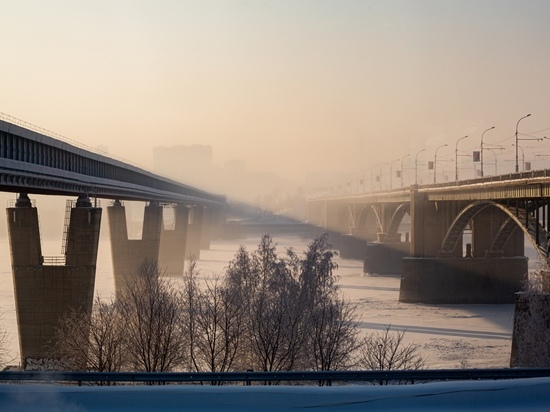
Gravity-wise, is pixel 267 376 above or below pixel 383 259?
below

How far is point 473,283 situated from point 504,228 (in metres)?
4.75

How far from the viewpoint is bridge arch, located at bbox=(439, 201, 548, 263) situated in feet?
138

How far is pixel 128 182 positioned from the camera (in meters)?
61.2

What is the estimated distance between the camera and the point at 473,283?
59.2 meters

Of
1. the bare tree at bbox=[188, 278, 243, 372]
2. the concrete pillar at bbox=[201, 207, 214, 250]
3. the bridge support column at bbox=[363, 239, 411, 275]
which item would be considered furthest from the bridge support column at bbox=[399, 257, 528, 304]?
the concrete pillar at bbox=[201, 207, 214, 250]

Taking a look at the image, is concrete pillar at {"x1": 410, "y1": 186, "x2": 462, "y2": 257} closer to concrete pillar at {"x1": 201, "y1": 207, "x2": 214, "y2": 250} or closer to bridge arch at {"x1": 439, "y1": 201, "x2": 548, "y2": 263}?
bridge arch at {"x1": 439, "y1": 201, "x2": 548, "y2": 263}

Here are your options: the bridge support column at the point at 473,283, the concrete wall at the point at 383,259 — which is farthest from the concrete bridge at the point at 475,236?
the concrete wall at the point at 383,259

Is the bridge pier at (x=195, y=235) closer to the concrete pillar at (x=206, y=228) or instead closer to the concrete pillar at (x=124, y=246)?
the concrete pillar at (x=206, y=228)

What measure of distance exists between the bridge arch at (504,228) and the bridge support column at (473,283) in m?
1.56

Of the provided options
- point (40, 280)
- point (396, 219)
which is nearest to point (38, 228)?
point (40, 280)

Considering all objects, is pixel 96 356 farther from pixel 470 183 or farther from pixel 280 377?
pixel 470 183

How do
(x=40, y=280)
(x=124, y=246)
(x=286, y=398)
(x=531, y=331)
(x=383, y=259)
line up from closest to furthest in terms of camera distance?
(x=286, y=398)
(x=531, y=331)
(x=40, y=280)
(x=124, y=246)
(x=383, y=259)

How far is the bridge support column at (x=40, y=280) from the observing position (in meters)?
36.3

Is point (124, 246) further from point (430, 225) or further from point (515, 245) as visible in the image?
point (515, 245)
